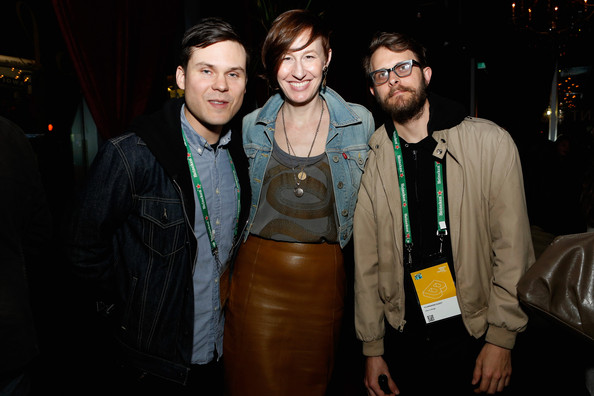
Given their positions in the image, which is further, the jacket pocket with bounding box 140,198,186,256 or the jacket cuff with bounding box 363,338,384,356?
the jacket cuff with bounding box 363,338,384,356

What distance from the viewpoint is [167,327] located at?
150cm

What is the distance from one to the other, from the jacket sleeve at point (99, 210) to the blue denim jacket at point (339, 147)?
624mm

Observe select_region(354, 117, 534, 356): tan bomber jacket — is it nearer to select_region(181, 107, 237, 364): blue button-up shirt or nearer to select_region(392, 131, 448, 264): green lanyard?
select_region(392, 131, 448, 264): green lanyard

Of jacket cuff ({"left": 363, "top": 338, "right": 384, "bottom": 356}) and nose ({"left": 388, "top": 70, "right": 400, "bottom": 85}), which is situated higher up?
nose ({"left": 388, "top": 70, "right": 400, "bottom": 85})

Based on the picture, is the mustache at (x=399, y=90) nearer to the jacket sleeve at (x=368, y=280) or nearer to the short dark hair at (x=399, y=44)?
the short dark hair at (x=399, y=44)

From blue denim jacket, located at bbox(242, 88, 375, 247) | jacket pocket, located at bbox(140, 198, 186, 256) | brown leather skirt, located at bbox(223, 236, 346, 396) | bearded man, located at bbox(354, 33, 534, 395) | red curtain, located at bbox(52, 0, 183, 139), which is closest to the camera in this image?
jacket pocket, located at bbox(140, 198, 186, 256)

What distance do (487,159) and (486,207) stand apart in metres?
0.21

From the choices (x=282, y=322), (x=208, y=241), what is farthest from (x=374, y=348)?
(x=208, y=241)

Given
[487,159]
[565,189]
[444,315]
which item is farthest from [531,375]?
[565,189]

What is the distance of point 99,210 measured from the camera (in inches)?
53.5

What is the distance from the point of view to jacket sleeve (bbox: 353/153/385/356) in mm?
1797

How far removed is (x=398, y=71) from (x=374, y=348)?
4.46 feet

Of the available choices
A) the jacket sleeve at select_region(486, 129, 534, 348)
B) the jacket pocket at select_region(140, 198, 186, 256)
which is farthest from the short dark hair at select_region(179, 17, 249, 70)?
the jacket sleeve at select_region(486, 129, 534, 348)

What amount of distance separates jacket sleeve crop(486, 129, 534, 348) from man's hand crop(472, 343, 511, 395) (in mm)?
41
